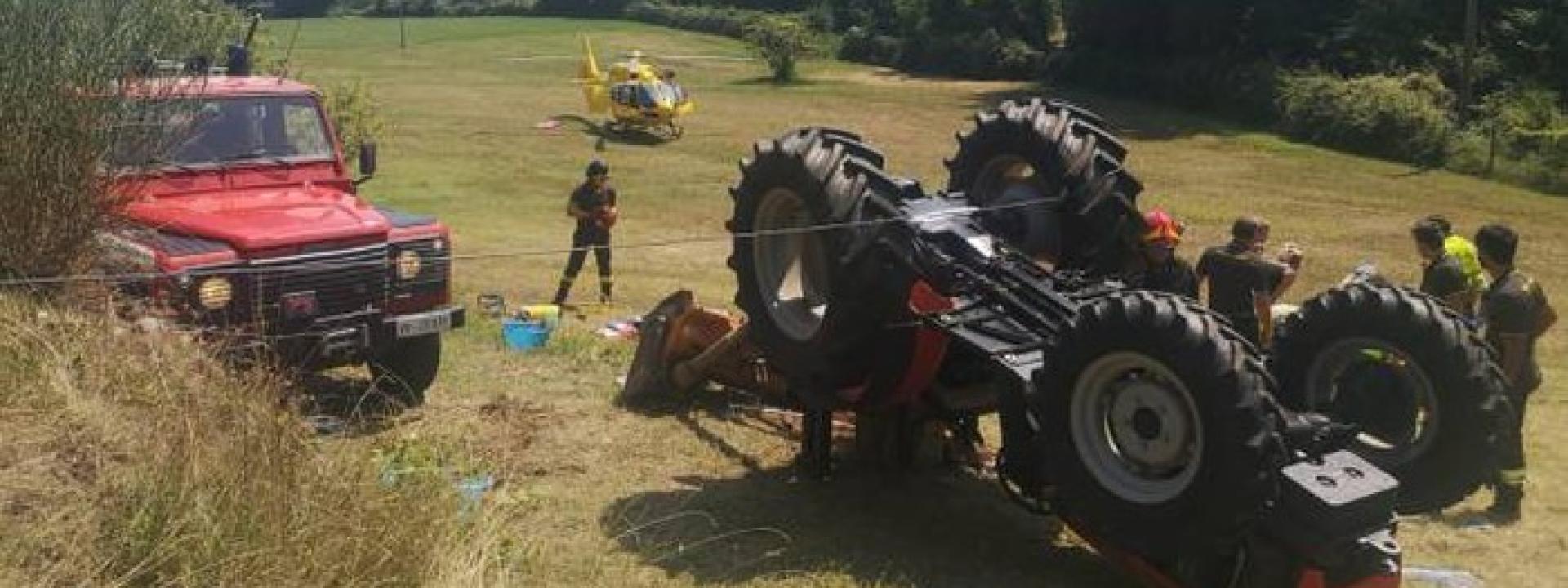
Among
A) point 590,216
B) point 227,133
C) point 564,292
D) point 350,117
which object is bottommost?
point 564,292

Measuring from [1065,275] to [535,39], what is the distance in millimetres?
61181

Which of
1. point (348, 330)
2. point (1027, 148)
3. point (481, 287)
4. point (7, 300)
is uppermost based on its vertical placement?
point (1027, 148)

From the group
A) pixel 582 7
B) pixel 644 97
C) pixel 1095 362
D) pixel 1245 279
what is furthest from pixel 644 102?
pixel 582 7

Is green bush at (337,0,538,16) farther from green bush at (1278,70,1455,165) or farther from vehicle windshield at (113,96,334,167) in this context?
vehicle windshield at (113,96,334,167)

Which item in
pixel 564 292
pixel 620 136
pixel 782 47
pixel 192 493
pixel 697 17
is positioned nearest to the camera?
pixel 192 493

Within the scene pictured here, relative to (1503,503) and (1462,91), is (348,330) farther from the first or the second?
(1462,91)

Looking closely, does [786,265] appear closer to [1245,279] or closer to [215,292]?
[1245,279]

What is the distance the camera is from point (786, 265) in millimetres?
7059

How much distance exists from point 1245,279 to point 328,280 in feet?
16.8

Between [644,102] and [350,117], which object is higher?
[644,102]

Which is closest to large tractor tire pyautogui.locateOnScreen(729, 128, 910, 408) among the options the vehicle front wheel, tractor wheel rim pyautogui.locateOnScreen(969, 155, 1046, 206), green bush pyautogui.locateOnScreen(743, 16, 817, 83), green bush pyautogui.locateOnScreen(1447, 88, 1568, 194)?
tractor wheel rim pyautogui.locateOnScreen(969, 155, 1046, 206)

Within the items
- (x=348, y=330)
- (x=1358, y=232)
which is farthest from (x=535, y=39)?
(x=348, y=330)

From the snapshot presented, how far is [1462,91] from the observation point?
95.3 feet

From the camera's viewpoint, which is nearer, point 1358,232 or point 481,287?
point 481,287
